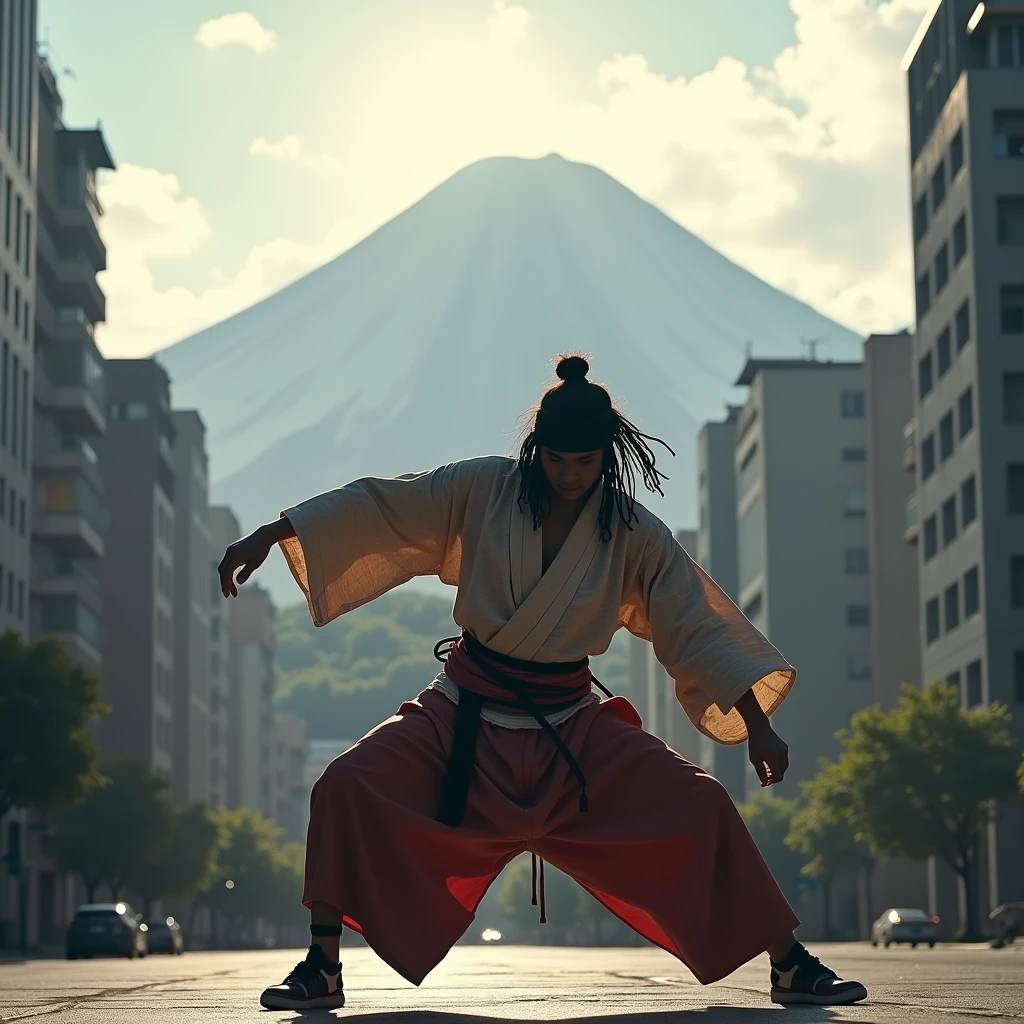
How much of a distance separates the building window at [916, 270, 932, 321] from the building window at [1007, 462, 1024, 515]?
938 cm

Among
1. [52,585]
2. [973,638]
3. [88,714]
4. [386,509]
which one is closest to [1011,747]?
[973,638]

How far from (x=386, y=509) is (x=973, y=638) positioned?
5156cm

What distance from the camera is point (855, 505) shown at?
9944cm

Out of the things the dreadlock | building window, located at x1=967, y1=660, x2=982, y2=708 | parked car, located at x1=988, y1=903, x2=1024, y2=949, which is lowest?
parked car, located at x1=988, y1=903, x2=1024, y2=949

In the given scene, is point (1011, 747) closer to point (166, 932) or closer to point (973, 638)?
point (973, 638)

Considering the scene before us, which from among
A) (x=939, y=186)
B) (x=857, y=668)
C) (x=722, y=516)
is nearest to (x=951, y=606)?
(x=939, y=186)

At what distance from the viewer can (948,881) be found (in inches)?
2557

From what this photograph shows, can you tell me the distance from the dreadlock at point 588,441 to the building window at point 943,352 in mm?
55843

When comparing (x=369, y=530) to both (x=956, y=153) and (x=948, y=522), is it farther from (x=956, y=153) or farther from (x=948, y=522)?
(x=956, y=153)

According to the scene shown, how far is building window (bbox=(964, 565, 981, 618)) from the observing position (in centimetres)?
5750

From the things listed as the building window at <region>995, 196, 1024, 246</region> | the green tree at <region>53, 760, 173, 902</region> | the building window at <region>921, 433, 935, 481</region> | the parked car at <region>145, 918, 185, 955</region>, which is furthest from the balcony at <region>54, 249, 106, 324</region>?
the building window at <region>995, 196, 1024, 246</region>

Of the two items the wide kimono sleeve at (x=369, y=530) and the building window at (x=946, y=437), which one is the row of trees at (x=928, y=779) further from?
the wide kimono sleeve at (x=369, y=530)

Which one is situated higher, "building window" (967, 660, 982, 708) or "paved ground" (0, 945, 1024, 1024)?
"building window" (967, 660, 982, 708)

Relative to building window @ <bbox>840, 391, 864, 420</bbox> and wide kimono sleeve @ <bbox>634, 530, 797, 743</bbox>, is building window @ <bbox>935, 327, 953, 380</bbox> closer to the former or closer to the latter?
building window @ <bbox>840, 391, 864, 420</bbox>
